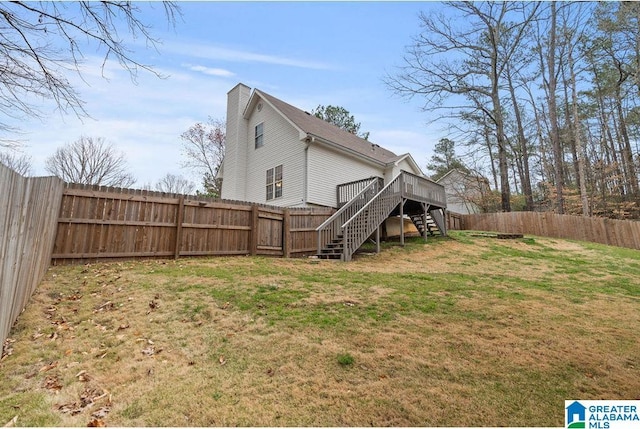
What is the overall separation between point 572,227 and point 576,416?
18.7 m

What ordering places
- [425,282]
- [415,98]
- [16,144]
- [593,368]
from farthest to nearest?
[415,98], [425,282], [16,144], [593,368]

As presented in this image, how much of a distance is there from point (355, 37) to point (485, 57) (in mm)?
14271

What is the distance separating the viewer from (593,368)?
122 inches

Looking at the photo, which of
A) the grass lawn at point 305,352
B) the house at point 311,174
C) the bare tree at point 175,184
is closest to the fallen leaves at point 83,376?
the grass lawn at point 305,352

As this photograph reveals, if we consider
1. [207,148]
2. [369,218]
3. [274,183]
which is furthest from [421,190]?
[207,148]

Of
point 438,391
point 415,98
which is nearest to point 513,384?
point 438,391

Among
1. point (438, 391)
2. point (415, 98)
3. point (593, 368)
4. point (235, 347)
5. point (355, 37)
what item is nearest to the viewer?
point (438, 391)

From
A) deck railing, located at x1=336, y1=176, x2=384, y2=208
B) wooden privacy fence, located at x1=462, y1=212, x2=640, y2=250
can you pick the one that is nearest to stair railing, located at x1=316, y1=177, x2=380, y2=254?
deck railing, located at x1=336, y1=176, x2=384, y2=208

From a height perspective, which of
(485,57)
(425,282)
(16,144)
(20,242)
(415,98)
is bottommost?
(425,282)

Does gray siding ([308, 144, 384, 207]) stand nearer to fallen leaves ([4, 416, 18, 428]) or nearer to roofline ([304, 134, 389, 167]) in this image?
roofline ([304, 134, 389, 167])

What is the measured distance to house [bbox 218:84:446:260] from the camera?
11.9 m

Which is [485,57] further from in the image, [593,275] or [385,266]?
[385,266]

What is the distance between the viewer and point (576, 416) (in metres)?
2.42

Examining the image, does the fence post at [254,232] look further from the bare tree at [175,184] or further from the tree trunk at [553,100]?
A: the bare tree at [175,184]
